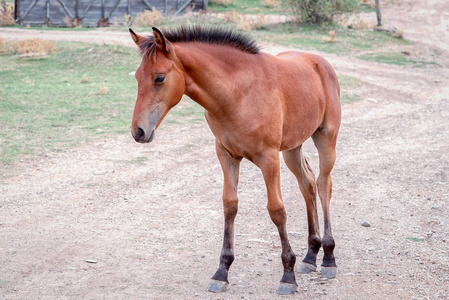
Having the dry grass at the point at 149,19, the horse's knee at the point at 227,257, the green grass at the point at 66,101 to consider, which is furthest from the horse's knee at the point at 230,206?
the dry grass at the point at 149,19

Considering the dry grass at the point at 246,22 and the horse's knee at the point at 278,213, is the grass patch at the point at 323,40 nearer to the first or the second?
the dry grass at the point at 246,22

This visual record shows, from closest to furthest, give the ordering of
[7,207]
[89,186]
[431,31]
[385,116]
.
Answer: [7,207]
[89,186]
[385,116]
[431,31]

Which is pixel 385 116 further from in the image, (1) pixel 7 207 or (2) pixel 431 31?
(2) pixel 431 31

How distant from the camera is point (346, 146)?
30.4ft

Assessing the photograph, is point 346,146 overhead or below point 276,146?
below

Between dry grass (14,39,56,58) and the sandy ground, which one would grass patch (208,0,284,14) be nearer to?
dry grass (14,39,56,58)

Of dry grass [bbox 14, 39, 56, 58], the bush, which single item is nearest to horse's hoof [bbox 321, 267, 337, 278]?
dry grass [bbox 14, 39, 56, 58]

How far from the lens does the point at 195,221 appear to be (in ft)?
20.0

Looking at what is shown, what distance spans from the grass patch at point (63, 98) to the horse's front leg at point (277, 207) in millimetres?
4960

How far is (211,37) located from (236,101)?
0.59 metres

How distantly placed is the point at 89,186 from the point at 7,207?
45.0 inches

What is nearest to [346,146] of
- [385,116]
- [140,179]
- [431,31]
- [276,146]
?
[385,116]

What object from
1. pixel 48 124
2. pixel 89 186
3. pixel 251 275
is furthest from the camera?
pixel 48 124

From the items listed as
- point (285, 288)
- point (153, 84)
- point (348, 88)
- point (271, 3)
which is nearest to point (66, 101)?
point (348, 88)
